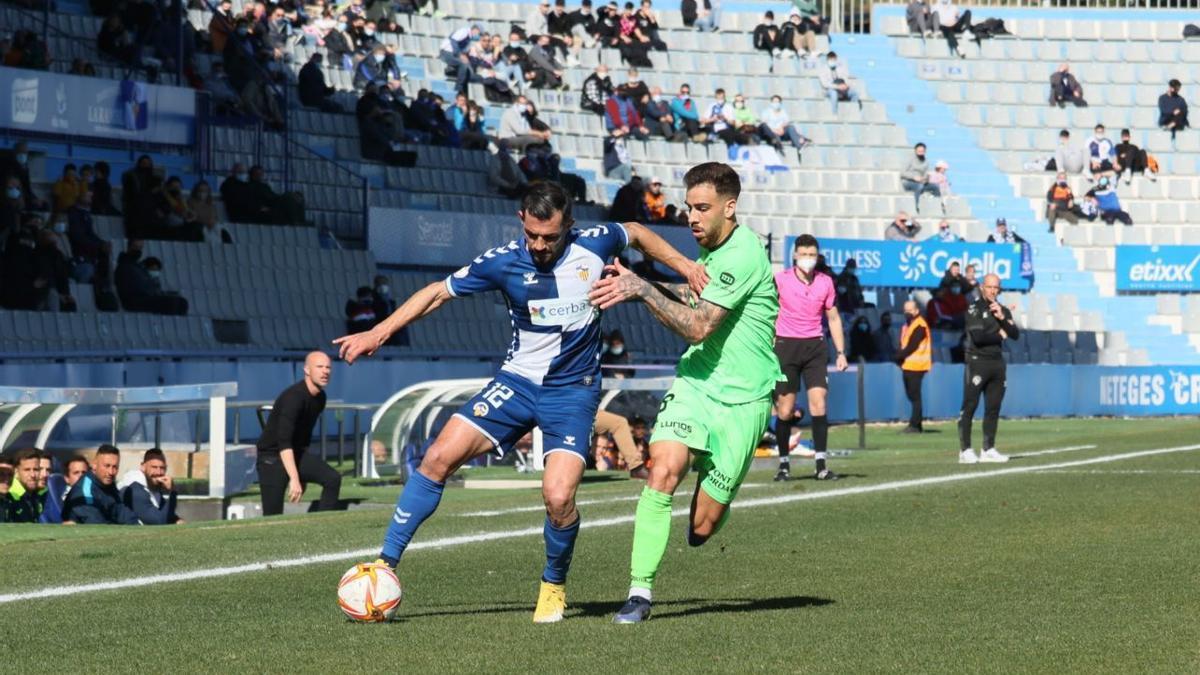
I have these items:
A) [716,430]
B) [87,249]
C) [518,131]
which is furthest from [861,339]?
[716,430]

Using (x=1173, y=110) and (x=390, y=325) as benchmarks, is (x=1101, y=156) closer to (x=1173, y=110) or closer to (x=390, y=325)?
(x=1173, y=110)

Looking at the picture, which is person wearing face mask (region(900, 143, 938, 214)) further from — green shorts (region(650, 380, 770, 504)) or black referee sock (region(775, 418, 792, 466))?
green shorts (region(650, 380, 770, 504))

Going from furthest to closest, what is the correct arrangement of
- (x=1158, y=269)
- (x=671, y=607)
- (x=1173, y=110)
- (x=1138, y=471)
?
(x=1173, y=110)
(x=1158, y=269)
(x=1138, y=471)
(x=671, y=607)

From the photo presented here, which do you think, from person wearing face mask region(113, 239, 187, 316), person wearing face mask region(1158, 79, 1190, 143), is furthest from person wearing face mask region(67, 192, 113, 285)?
person wearing face mask region(1158, 79, 1190, 143)

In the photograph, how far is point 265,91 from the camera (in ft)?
98.9

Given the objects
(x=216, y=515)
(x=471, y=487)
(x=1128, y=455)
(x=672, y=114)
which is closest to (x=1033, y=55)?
(x=672, y=114)

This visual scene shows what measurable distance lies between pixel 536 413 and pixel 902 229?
30.7 meters

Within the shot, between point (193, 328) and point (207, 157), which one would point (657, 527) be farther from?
point (207, 157)

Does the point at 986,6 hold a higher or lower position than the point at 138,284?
higher

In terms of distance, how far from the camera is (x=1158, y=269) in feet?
132

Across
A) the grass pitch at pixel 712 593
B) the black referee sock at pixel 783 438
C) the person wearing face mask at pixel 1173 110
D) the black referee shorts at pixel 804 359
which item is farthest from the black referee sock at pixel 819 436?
the person wearing face mask at pixel 1173 110

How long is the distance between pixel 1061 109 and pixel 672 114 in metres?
10.1

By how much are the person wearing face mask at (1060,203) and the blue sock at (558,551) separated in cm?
3447

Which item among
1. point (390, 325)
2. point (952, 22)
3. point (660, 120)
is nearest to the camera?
point (390, 325)
